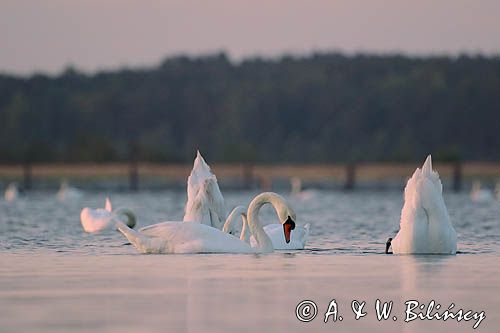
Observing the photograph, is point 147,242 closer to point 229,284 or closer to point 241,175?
point 229,284

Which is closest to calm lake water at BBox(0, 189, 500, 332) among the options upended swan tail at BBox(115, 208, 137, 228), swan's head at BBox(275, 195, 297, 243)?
swan's head at BBox(275, 195, 297, 243)

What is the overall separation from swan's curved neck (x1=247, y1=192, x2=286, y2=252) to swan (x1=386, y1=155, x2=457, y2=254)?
4.25ft

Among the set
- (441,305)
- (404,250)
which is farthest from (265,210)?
(441,305)

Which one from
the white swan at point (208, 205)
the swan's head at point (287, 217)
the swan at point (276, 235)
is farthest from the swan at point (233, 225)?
the swan's head at point (287, 217)

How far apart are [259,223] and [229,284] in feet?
12.5

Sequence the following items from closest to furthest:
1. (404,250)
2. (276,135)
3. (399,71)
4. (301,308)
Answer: (301,308), (404,250), (276,135), (399,71)

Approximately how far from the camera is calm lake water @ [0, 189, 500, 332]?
9.12 metres

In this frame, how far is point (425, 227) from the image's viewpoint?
14828mm

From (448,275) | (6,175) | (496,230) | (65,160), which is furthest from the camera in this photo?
(65,160)

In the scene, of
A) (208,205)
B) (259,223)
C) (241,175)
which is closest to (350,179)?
(241,175)

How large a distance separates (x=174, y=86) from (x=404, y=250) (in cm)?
7765

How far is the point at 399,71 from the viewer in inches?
3529

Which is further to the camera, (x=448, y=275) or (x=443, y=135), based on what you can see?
(x=443, y=135)

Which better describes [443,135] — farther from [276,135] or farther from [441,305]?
[441,305]
